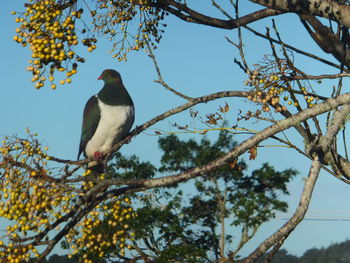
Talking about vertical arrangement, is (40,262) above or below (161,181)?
below

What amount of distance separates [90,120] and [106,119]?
0.88ft

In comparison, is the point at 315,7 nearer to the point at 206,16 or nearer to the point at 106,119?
the point at 206,16

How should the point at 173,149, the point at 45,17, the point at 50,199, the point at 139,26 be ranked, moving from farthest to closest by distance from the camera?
the point at 173,149, the point at 139,26, the point at 45,17, the point at 50,199

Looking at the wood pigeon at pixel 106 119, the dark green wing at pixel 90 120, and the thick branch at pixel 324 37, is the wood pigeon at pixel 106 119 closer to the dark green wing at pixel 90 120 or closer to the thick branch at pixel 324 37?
the dark green wing at pixel 90 120

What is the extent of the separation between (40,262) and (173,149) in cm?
1398

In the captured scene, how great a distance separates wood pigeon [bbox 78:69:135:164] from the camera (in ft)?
19.8

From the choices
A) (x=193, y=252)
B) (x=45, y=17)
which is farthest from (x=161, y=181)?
(x=193, y=252)

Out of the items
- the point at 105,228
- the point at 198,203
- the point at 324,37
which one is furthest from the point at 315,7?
the point at 198,203

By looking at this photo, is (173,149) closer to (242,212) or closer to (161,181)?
(242,212)

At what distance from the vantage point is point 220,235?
52.9 ft

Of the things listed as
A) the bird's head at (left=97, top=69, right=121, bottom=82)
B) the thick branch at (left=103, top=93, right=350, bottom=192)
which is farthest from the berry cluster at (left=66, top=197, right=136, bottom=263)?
the bird's head at (left=97, top=69, right=121, bottom=82)

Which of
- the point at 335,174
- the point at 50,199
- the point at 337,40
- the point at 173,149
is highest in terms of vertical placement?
the point at 173,149

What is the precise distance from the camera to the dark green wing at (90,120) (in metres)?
6.16

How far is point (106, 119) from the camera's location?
6035 mm
